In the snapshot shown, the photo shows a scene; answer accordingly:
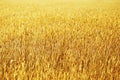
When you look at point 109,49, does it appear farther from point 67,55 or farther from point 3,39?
point 3,39

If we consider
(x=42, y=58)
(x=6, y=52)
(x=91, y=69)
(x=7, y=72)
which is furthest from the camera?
(x=6, y=52)

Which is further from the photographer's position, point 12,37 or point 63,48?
point 12,37

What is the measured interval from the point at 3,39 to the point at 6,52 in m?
0.87

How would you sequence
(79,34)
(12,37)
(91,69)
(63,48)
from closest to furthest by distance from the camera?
(91,69)
(63,48)
(12,37)
(79,34)

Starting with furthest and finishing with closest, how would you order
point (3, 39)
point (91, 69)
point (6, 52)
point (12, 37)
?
point (12, 37) < point (3, 39) < point (6, 52) < point (91, 69)

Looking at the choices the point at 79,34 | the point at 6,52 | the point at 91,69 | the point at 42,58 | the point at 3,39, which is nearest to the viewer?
the point at 91,69

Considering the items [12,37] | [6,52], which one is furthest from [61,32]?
[6,52]

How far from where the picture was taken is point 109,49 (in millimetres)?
3904

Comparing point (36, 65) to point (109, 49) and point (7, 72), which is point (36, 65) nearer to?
point (7, 72)

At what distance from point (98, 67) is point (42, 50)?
41.2 inches

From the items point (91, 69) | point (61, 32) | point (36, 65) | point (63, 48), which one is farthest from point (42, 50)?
point (61, 32)

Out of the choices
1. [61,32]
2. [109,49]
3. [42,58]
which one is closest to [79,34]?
[61,32]

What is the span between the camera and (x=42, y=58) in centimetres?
322

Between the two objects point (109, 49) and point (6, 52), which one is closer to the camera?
point (6, 52)
